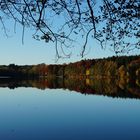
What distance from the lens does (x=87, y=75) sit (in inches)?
4318

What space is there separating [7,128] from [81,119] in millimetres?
4790

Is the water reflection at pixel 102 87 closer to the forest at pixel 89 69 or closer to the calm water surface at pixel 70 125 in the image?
the forest at pixel 89 69

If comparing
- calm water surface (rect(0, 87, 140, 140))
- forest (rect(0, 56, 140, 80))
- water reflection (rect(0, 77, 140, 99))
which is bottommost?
calm water surface (rect(0, 87, 140, 140))

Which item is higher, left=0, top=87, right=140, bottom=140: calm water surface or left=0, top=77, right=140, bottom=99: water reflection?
left=0, top=77, right=140, bottom=99: water reflection

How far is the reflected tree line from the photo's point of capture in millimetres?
58250

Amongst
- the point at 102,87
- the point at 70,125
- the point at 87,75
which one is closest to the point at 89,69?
the point at 87,75

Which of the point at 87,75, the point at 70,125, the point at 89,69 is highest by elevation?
the point at 89,69

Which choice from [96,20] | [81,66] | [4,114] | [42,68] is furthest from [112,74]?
[96,20]

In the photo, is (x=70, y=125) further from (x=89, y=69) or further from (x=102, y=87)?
(x=89, y=69)

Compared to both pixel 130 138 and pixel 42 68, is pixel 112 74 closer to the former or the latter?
pixel 42 68

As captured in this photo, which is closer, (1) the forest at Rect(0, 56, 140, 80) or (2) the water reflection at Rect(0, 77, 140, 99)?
(2) the water reflection at Rect(0, 77, 140, 99)

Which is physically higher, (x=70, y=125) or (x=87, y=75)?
(x=87, y=75)

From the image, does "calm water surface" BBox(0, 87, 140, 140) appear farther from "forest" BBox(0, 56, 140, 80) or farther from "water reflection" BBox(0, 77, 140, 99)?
"forest" BBox(0, 56, 140, 80)

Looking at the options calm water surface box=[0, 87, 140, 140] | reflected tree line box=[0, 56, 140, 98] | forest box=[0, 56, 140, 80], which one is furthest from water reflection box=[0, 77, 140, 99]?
calm water surface box=[0, 87, 140, 140]
